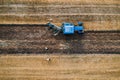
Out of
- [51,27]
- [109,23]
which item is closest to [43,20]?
[51,27]

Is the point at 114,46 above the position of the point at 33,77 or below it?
above

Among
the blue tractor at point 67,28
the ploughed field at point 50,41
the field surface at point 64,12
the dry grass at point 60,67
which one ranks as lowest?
the dry grass at point 60,67

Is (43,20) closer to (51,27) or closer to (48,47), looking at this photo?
(51,27)

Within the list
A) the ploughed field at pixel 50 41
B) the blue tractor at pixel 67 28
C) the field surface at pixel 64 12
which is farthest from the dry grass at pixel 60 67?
the field surface at pixel 64 12

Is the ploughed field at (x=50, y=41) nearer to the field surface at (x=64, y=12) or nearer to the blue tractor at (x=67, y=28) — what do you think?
the blue tractor at (x=67, y=28)

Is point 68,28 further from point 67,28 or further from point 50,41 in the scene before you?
point 50,41

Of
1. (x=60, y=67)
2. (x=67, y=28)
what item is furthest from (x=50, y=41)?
(x=60, y=67)
